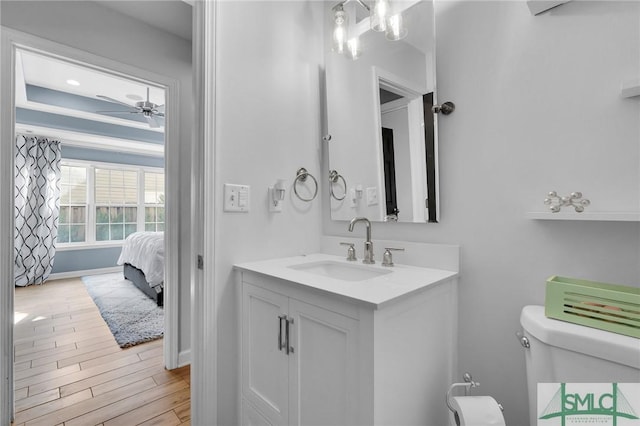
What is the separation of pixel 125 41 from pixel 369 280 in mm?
2274

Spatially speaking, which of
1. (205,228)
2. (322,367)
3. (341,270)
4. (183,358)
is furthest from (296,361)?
(183,358)

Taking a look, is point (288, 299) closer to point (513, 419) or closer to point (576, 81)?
point (513, 419)

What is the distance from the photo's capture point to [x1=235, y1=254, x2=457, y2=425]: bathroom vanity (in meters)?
0.89

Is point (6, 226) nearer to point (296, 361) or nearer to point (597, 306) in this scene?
point (296, 361)

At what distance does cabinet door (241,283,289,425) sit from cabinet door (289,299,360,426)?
0.19 ft

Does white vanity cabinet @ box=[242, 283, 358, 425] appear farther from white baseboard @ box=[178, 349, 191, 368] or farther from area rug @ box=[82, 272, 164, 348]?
area rug @ box=[82, 272, 164, 348]

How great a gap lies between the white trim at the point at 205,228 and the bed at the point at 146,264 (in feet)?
7.79

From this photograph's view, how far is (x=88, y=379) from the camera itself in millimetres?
2018

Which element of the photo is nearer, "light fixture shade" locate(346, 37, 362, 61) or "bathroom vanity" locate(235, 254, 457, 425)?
"bathroom vanity" locate(235, 254, 457, 425)

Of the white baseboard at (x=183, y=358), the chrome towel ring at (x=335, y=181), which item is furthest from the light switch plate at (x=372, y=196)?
the white baseboard at (x=183, y=358)

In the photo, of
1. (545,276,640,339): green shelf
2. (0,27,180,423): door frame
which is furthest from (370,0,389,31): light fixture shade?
(0,27,180,423): door frame

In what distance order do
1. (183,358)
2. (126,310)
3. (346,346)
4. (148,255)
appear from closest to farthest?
(346,346) → (183,358) → (126,310) → (148,255)

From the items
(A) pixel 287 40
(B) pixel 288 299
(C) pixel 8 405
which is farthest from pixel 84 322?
(A) pixel 287 40

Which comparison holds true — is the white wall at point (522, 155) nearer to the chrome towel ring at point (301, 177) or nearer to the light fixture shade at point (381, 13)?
the light fixture shade at point (381, 13)
